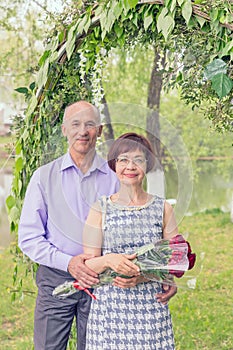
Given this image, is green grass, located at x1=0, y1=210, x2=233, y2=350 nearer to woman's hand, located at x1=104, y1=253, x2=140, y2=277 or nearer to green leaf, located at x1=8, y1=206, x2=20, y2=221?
green leaf, located at x1=8, y1=206, x2=20, y2=221

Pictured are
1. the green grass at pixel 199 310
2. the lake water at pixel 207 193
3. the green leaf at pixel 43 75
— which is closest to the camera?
the green leaf at pixel 43 75

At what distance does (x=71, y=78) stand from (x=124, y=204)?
0.86 m

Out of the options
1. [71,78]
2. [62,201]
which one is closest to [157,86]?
[71,78]

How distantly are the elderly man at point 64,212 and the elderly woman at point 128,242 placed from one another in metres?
0.13

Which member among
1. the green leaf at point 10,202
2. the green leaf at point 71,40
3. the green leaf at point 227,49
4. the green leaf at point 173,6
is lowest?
the green leaf at point 10,202

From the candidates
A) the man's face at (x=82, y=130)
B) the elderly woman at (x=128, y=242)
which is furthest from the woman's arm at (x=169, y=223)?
the man's face at (x=82, y=130)

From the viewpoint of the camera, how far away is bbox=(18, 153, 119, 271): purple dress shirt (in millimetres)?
2527

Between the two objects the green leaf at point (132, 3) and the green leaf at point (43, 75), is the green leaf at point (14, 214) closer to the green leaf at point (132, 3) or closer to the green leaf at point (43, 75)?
the green leaf at point (43, 75)

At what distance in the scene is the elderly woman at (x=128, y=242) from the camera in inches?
Answer: 92.3

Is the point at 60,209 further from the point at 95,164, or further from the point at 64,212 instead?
the point at 95,164

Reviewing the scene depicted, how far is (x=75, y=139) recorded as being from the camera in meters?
2.55

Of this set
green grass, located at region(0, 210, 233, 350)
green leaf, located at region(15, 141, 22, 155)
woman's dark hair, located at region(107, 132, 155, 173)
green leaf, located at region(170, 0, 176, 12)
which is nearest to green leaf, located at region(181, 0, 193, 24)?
green leaf, located at region(170, 0, 176, 12)

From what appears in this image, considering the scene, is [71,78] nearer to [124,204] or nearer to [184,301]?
[124,204]

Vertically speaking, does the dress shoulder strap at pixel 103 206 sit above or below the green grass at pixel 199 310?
above
